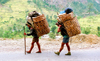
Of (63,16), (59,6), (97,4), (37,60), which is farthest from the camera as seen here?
(97,4)

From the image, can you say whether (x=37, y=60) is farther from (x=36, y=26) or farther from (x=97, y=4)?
(x=97, y=4)

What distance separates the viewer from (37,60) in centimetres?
502

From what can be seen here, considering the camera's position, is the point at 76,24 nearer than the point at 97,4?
Yes

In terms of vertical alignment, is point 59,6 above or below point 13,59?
above

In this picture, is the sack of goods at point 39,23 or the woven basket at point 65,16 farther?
the sack of goods at point 39,23

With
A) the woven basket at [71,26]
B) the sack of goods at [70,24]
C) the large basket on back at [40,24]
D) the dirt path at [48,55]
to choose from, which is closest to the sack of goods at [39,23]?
the large basket on back at [40,24]

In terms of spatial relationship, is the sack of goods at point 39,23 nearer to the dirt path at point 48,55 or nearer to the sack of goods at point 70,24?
the sack of goods at point 70,24

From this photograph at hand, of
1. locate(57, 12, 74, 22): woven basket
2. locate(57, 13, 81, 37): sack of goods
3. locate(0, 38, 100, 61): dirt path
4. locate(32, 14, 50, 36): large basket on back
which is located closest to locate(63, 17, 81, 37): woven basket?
locate(57, 13, 81, 37): sack of goods

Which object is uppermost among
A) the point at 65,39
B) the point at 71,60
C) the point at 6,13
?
the point at 6,13

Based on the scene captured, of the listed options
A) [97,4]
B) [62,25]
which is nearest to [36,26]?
[62,25]

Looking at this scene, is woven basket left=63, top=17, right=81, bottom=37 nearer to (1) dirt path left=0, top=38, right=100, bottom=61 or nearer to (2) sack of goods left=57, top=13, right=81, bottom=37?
(2) sack of goods left=57, top=13, right=81, bottom=37

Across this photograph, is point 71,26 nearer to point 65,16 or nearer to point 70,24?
point 70,24

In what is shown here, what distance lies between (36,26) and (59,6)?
84507 millimetres

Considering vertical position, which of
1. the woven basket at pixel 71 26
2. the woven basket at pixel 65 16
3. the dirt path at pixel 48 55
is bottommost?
the dirt path at pixel 48 55
